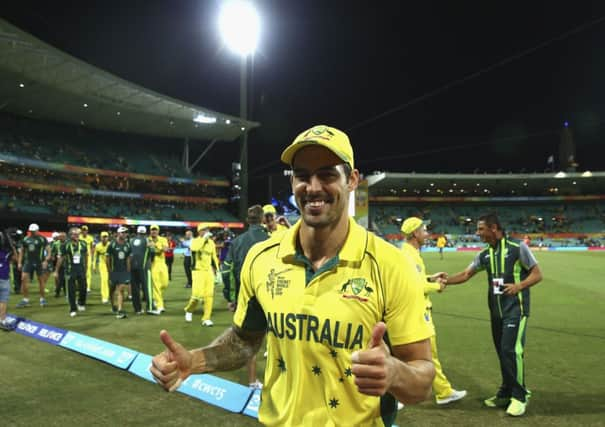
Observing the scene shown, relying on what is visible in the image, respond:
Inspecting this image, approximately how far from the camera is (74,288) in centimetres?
1102

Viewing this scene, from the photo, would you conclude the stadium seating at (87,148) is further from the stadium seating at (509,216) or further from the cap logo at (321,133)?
the cap logo at (321,133)

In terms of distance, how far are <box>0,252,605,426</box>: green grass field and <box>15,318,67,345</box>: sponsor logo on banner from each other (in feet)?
0.63

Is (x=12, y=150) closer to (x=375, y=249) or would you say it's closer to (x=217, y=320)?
(x=217, y=320)

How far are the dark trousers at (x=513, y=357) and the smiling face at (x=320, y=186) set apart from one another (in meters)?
4.25

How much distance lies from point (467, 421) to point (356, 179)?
4058mm

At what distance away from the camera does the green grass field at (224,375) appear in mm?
4750

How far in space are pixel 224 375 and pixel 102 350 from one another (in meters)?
2.33

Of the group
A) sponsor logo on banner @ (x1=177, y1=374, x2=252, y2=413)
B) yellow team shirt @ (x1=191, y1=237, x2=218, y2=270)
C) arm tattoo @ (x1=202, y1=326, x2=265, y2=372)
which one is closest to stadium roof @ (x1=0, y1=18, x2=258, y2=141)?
yellow team shirt @ (x1=191, y1=237, x2=218, y2=270)

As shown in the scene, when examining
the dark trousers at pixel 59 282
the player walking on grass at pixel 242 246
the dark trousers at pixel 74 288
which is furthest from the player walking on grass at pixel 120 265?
the player walking on grass at pixel 242 246

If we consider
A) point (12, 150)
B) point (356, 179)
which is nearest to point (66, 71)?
point (12, 150)

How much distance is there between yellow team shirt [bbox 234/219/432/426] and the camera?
1.73 meters

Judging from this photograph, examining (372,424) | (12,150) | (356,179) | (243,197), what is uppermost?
(12,150)

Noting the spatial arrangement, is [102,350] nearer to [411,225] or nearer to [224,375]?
[224,375]

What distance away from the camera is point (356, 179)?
204 cm
